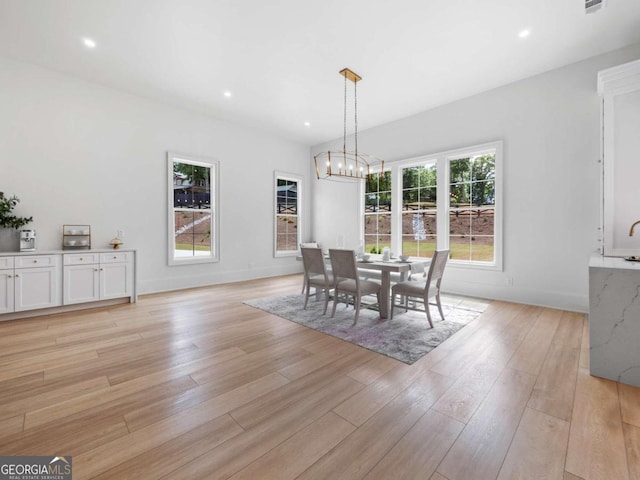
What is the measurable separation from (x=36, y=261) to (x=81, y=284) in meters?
0.56

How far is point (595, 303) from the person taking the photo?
220 cm

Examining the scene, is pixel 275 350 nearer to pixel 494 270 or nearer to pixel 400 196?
pixel 494 270

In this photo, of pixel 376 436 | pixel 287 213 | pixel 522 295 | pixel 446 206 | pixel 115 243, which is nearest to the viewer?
pixel 376 436

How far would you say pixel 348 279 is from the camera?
3.66 m

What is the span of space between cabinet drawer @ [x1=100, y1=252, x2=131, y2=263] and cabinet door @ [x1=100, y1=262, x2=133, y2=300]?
0.16 ft

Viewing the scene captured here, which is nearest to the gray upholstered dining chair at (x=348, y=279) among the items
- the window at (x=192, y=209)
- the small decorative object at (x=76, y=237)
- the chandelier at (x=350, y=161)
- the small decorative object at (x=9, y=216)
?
the chandelier at (x=350, y=161)

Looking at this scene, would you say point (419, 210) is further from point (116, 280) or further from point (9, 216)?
point (9, 216)

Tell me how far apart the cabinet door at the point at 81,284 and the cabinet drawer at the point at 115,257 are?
0.13 m

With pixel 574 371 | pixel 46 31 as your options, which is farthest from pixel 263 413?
pixel 46 31

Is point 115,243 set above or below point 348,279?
above

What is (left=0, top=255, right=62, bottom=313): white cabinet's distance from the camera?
11.3 feet

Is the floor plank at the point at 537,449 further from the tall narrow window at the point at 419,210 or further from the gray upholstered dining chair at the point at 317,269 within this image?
the tall narrow window at the point at 419,210

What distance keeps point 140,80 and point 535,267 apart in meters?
6.51

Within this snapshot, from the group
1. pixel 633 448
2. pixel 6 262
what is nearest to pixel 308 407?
pixel 633 448
